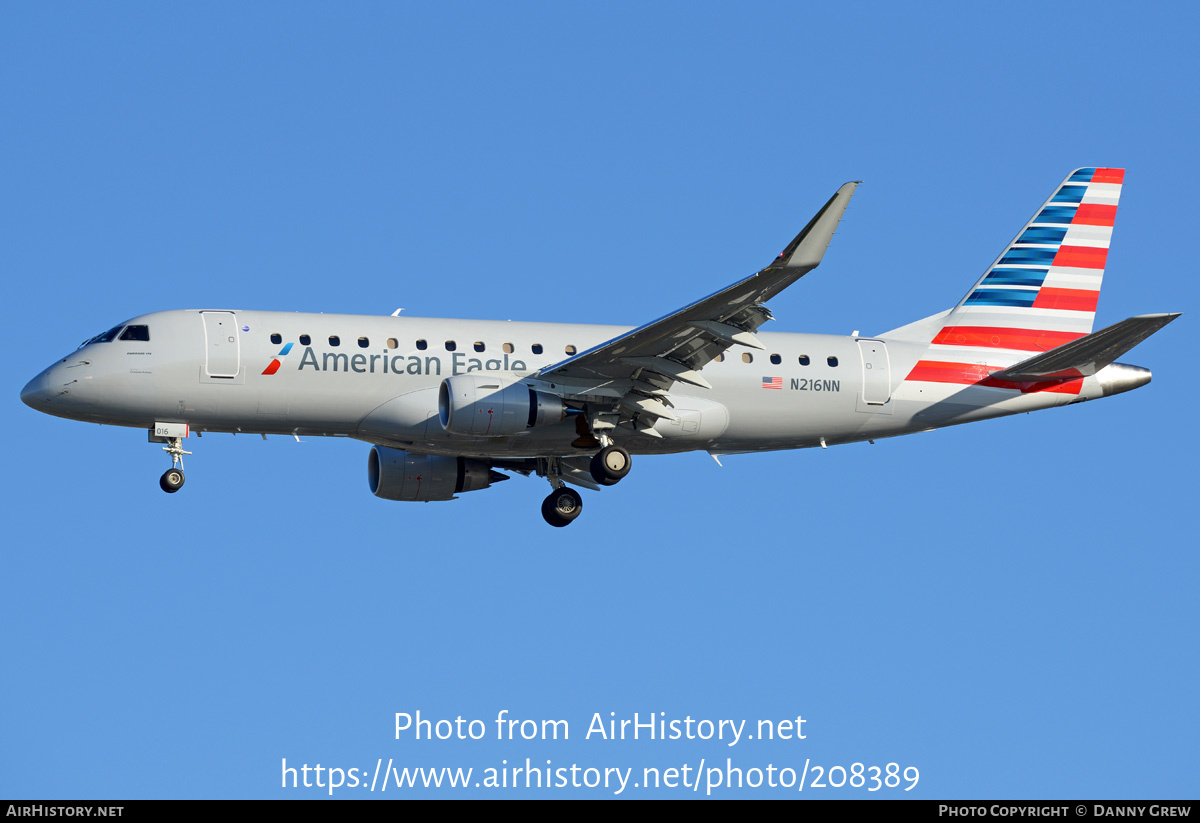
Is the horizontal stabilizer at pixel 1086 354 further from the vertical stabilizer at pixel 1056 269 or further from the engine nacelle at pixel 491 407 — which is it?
the engine nacelle at pixel 491 407

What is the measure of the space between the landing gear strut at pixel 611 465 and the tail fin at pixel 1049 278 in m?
9.13

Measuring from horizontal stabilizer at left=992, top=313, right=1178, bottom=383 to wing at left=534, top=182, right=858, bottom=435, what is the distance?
6.99 metres

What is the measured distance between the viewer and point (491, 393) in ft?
122

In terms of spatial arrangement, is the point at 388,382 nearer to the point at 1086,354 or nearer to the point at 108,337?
the point at 108,337

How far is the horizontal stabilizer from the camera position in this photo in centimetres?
3812

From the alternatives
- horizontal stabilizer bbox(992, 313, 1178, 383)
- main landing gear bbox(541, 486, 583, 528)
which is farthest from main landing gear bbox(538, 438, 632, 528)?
horizontal stabilizer bbox(992, 313, 1178, 383)

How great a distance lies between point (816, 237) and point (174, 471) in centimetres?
1568

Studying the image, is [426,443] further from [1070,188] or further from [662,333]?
[1070,188]

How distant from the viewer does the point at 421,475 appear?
4228 centimetres

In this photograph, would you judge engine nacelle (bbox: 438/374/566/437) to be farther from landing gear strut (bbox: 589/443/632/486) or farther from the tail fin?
the tail fin
